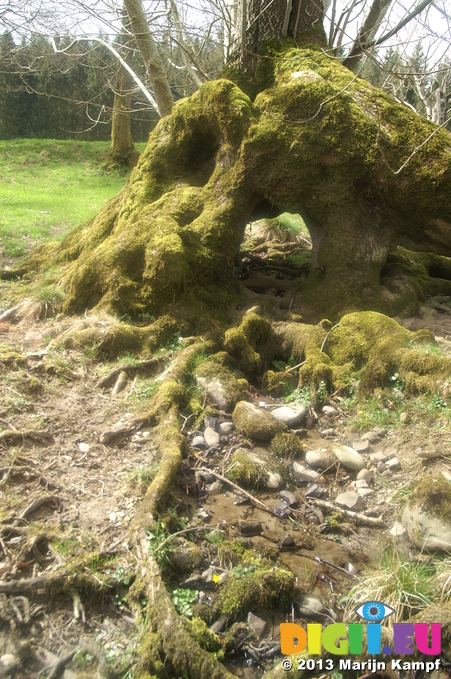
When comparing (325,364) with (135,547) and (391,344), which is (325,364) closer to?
(391,344)

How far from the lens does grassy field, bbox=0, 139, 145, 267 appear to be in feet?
32.8

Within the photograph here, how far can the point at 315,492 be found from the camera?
3.51m

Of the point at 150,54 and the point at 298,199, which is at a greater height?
the point at 150,54

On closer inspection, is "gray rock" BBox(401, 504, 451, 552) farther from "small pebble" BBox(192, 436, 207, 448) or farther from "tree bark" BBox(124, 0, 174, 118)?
"tree bark" BBox(124, 0, 174, 118)

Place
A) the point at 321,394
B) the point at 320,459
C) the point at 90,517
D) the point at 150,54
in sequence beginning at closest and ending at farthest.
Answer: the point at 90,517, the point at 320,459, the point at 321,394, the point at 150,54

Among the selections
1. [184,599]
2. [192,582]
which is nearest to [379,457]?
[192,582]

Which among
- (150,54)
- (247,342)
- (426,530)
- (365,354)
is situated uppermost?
(150,54)

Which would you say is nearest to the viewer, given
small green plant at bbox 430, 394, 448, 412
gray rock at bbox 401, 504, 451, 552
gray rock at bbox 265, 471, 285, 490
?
gray rock at bbox 401, 504, 451, 552

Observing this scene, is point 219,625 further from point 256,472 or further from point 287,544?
point 256,472

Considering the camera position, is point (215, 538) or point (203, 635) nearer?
point (203, 635)

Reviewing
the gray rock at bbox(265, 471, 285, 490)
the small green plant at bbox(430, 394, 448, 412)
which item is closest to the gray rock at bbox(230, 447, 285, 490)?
the gray rock at bbox(265, 471, 285, 490)

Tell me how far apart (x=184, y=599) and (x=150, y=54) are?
310 inches

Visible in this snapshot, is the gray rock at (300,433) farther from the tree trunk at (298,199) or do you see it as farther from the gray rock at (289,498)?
the tree trunk at (298,199)

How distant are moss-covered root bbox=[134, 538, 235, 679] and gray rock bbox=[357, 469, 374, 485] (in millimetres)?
1871
